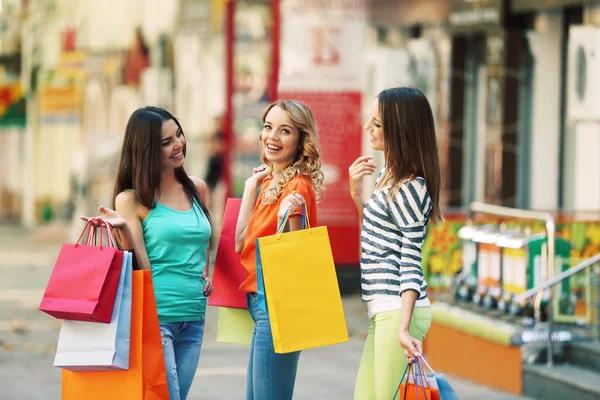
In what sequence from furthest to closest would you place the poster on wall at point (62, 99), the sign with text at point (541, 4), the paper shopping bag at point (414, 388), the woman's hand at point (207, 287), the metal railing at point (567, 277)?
the poster on wall at point (62, 99) < the sign with text at point (541, 4) < the metal railing at point (567, 277) < the woman's hand at point (207, 287) < the paper shopping bag at point (414, 388)

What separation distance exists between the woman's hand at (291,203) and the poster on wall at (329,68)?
31.2 ft

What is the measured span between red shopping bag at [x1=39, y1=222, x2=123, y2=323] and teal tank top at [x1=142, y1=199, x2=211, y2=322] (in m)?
0.41

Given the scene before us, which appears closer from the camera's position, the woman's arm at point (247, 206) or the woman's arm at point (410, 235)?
the woman's arm at point (410, 235)

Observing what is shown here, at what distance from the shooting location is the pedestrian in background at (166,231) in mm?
5375

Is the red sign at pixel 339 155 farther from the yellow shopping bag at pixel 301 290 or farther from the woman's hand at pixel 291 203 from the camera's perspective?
the yellow shopping bag at pixel 301 290

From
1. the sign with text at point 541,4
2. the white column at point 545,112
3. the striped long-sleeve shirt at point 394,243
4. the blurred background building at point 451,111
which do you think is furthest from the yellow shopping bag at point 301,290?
the white column at point 545,112

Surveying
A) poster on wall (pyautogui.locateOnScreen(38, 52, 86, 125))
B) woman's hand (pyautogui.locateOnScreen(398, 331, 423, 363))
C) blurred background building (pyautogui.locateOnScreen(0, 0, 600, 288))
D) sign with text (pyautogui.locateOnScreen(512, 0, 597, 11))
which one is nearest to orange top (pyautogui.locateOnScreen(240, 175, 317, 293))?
woman's hand (pyautogui.locateOnScreen(398, 331, 423, 363))

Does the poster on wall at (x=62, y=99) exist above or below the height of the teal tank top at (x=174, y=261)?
above

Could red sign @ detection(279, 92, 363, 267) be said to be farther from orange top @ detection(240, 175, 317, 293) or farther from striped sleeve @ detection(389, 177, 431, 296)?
striped sleeve @ detection(389, 177, 431, 296)

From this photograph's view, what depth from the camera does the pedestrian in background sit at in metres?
5.38

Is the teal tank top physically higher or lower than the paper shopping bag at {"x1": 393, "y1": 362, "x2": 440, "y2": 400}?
higher

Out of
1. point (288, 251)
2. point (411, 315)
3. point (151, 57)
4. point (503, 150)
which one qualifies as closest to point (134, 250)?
point (288, 251)

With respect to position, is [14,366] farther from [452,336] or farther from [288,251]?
[288,251]

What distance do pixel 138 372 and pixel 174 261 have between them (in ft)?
1.92
